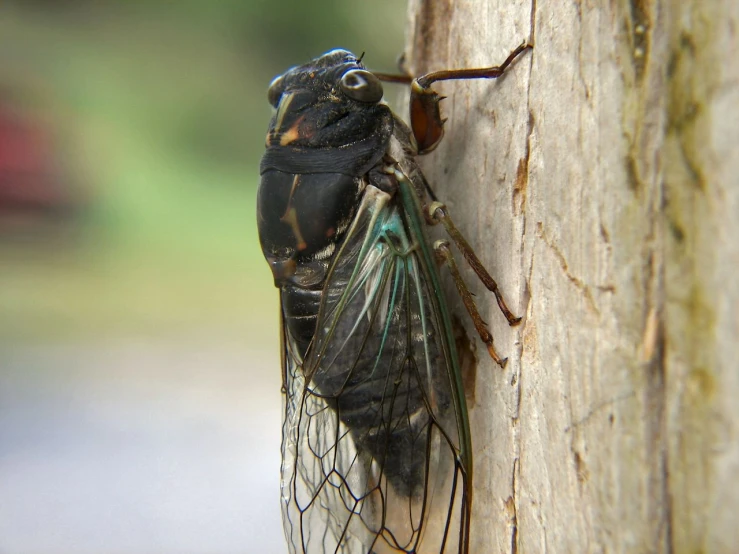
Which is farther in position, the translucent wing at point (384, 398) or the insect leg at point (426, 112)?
the insect leg at point (426, 112)

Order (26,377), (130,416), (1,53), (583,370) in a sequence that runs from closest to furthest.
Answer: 1. (583,370)
2. (130,416)
3. (26,377)
4. (1,53)

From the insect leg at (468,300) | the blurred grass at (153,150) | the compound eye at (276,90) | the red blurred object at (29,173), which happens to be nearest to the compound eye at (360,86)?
the compound eye at (276,90)

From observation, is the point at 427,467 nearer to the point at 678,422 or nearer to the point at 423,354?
the point at 423,354

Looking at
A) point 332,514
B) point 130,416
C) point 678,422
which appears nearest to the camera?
point 678,422

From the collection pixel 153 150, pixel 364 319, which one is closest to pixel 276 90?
pixel 364 319

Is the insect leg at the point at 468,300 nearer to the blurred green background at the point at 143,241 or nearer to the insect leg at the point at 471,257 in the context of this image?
the insect leg at the point at 471,257

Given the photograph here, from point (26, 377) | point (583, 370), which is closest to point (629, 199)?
point (583, 370)

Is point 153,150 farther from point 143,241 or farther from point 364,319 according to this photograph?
point 364,319
